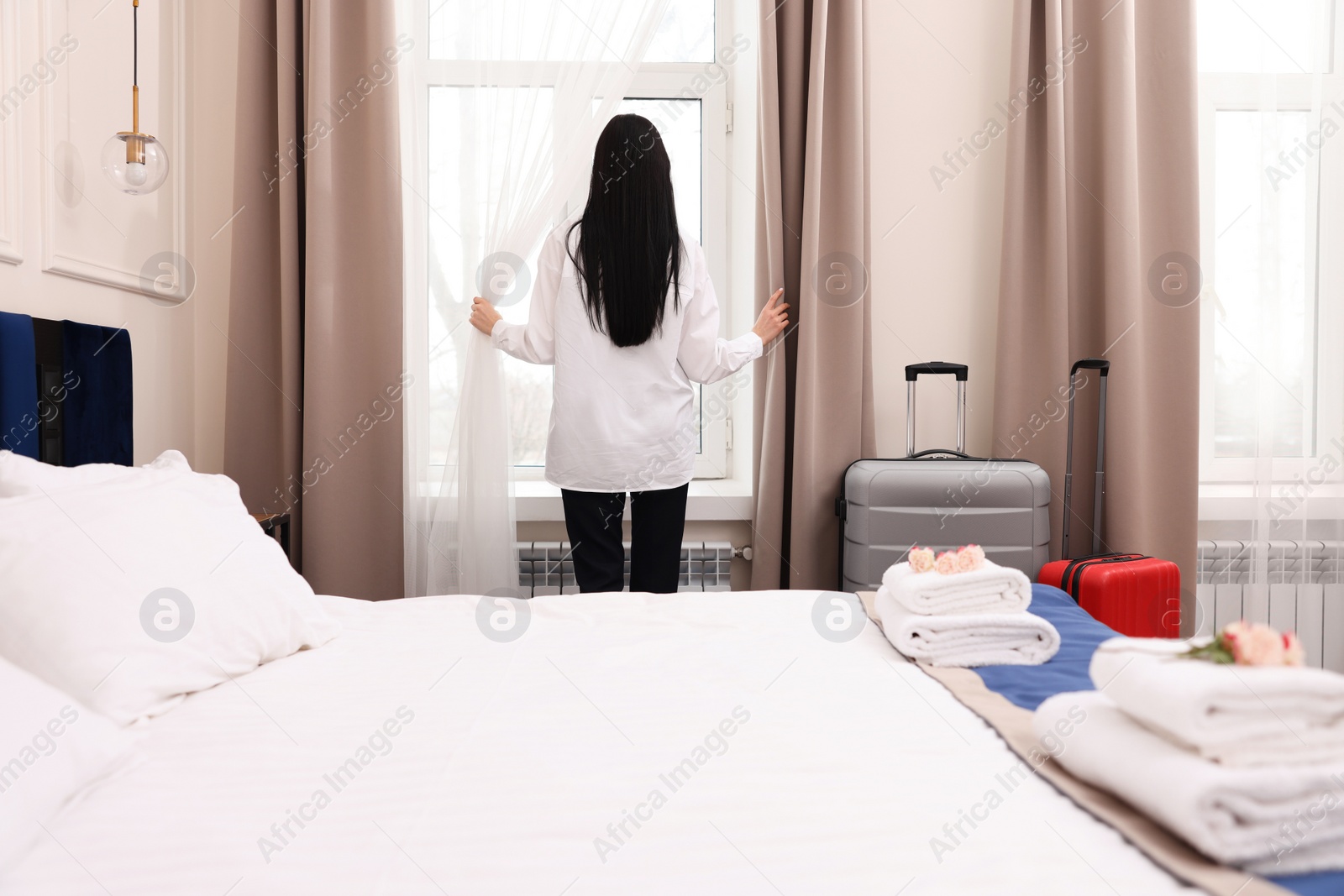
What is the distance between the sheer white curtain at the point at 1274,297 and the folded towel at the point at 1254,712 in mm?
2124

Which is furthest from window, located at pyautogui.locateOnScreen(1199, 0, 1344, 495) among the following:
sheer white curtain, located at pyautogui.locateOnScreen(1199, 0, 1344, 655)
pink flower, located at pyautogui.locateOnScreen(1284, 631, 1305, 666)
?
→ pink flower, located at pyautogui.locateOnScreen(1284, 631, 1305, 666)

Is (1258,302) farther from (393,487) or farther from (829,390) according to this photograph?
(393,487)

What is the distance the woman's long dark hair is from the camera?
6.31ft

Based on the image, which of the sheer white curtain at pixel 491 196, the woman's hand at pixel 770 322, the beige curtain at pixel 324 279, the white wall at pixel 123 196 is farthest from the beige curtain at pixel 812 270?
the white wall at pixel 123 196

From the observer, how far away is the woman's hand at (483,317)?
2199mm

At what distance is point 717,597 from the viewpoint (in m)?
1.59

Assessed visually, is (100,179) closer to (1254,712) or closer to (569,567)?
(569,567)

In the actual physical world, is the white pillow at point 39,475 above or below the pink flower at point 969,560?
above

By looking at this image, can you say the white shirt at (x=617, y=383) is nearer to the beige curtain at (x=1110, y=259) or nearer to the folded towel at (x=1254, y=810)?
the beige curtain at (x=1110, y=259)

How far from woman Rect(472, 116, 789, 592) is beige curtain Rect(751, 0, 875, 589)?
0.33 m

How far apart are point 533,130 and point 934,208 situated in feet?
4.36

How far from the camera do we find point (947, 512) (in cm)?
213

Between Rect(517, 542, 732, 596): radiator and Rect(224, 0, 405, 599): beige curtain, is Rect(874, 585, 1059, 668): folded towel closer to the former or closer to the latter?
Rect(517, 542, 732, 596): radiator

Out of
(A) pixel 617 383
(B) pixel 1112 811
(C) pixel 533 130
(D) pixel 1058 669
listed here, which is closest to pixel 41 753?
(B) pixel 1112 811
